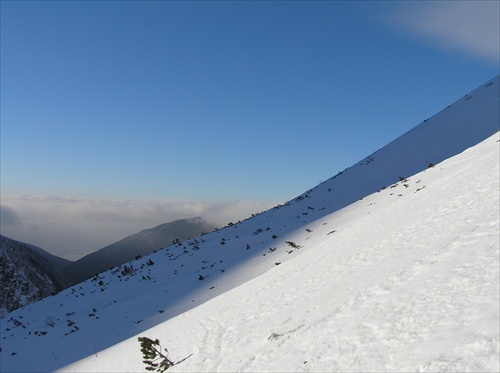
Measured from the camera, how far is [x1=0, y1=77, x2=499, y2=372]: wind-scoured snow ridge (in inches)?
154

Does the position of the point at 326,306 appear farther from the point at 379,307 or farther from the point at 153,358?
the point at 153,358

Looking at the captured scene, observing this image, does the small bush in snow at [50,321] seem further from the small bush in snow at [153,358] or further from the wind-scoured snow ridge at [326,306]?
the small bush in snow at [153,358]

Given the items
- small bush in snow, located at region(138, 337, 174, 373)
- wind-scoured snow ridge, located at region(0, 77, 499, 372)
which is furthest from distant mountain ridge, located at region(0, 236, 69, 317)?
small bush in snow, located at region(138, 337, 174, 373)

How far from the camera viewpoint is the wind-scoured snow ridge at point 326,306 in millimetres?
3906

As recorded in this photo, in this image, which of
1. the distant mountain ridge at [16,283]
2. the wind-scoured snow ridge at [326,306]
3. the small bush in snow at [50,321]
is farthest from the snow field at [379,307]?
the distant mountain ridge at [16,283]

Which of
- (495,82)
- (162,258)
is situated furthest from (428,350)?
(495,82)

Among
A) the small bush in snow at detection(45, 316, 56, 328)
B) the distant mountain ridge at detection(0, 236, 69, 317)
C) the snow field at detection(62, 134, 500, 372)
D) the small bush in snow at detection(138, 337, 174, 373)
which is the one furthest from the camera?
the distant mountain ridge at detection(0, 236, 69, 317)

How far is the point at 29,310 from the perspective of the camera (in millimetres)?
20078

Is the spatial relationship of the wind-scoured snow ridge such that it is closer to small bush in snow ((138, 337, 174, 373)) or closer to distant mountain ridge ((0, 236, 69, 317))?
small bush in snow ((138, 337, 174, 373))

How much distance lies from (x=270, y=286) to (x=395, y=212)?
4.16m

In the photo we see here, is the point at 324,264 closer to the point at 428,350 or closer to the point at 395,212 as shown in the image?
the point at 395,212

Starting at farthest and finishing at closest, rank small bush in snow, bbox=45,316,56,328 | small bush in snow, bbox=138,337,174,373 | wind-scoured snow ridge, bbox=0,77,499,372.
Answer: small bush in snow, bbox=45,316,56,328, small bush in snow, bbox=138,337,174,373, wind-scoured snow ridge, bbox=0,77,499,372

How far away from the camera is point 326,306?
18.5 ft

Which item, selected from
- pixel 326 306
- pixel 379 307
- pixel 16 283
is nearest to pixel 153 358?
pixel 326 306
